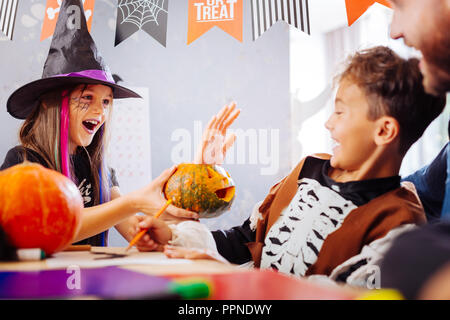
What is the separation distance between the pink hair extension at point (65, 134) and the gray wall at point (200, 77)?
0.62 feet

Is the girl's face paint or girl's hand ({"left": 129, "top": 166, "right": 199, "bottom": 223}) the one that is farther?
the girl's face paint

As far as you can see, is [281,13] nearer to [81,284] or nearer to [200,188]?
[200,188]

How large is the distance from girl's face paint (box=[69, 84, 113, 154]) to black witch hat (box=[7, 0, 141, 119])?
3 centimetres

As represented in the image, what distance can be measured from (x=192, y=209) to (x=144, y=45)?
2.07ft

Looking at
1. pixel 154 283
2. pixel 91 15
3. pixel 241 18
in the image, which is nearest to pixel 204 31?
pixel 241 18

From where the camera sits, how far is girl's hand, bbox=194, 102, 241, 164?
1.15 m

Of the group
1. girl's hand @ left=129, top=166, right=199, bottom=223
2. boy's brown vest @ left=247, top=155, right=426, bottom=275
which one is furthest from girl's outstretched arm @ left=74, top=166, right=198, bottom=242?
boy's brown vest @ left=247, top=155, right=426, bottom=275

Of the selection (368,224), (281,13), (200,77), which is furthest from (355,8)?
(368,224)

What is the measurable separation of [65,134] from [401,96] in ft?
3.24

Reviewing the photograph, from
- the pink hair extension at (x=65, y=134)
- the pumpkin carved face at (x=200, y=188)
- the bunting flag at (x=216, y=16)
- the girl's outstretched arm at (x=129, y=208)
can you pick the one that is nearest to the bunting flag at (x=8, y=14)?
the pink hair extension at (x=65, y=134)

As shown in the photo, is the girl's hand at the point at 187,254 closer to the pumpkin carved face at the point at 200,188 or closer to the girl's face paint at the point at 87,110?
the pumpkin carved face at the point at 200,188

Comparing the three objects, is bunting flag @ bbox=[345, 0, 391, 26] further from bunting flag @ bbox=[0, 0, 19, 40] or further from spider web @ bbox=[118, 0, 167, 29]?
bunting flag @ bbox=[0, 0, 19, 40]

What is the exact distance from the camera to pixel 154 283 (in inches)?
24.7

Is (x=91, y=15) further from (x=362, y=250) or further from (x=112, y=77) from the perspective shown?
(x=362, y=250)
